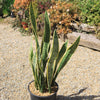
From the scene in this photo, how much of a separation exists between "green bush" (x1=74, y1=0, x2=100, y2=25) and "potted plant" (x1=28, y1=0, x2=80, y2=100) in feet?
9.85

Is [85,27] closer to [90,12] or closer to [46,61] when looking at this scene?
[90,12]

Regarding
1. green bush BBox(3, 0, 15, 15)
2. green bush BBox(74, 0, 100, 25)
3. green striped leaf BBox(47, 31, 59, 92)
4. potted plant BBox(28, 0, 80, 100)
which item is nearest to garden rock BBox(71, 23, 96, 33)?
green bush BBox(74, 0, 100, 25)

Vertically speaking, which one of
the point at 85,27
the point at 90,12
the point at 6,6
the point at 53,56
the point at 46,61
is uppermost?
the point at 53,56

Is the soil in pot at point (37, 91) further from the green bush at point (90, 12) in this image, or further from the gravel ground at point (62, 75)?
the green bush at point (90, 12)

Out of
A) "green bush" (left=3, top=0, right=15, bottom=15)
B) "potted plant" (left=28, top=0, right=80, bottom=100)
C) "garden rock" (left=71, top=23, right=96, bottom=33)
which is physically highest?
"potted plant" (left=28, top=0, right=80, bottom=100)

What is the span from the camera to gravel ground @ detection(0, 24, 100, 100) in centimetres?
292

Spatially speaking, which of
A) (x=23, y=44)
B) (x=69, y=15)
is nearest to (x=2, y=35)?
(x=23, y=44)

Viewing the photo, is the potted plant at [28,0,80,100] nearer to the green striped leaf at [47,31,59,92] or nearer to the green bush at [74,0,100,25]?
the green striped leaf at [47,31,59,92]

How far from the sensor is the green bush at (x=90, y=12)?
4938 mm

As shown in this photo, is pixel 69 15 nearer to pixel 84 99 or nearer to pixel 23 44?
pixel 23 44

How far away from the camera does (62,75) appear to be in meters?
3.51

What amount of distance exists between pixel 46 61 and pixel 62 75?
1302mm

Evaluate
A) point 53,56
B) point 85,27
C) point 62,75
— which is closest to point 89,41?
point 85,27

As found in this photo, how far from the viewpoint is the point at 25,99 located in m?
2.80
